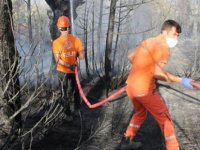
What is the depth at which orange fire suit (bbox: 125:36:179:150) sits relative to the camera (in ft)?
15.1

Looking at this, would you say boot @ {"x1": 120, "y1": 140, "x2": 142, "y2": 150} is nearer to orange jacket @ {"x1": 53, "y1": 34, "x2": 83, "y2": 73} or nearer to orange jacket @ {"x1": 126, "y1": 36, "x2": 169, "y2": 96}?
orange jacket @ {"x1": 126, "y1": 36, "x2": 169, "y2": 96}

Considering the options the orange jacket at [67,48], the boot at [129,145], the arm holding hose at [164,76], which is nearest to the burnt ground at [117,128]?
the boot at [129,145]

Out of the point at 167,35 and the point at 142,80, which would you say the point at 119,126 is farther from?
the point at 167,35

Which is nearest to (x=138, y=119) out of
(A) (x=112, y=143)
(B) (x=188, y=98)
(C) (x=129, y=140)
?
(C) (x=129, y=140)

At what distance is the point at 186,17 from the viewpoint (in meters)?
42.9

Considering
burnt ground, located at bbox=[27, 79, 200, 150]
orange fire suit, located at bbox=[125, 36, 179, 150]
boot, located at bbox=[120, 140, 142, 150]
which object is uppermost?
orange fire suit, located at bbox=[125, 36, 179, 150]

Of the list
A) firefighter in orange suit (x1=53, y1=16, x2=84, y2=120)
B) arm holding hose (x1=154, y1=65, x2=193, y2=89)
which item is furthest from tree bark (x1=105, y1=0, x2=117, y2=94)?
arm holding hose (x1=154, y1=65, x2=193, y2=89)

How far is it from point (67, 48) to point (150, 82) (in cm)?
231

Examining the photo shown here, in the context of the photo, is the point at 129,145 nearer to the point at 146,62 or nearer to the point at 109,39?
the point at 146,62

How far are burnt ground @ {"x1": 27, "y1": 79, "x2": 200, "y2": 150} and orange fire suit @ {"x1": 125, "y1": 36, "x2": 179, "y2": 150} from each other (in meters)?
0.61

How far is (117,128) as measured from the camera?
20.9ft

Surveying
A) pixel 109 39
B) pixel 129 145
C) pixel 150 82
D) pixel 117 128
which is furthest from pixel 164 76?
Answer: pixel 109 39

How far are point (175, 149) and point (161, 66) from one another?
109cm

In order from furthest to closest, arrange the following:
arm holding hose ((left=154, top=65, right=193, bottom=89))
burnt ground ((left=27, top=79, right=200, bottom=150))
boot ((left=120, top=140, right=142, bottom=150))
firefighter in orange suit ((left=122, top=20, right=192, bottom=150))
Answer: burnt ground ((left=27, top=79, right=200, bottom=150)), boot ((left=120, top=140, right=142, bottom=150)), firefighter in orange suit ((left=122, top=20, right=192, bottom=150)), arm holding hose ((left=154, top=65, right=193, bottom=89))
